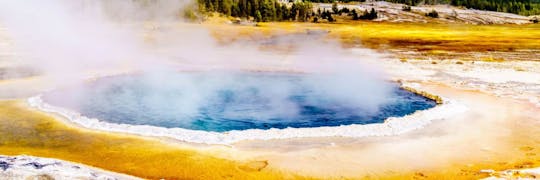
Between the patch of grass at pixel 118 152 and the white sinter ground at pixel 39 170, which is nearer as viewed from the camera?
the white sinter ground at pixel 39 170

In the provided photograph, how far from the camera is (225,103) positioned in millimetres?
13430

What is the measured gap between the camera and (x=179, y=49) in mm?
27625

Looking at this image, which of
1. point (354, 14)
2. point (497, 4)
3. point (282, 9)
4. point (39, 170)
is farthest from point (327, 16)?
point (39, 170)

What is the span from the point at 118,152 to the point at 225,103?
5.00 meters

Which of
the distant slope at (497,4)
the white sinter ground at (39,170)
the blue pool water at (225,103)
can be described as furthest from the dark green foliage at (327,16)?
the white sinter ground at (39,170)

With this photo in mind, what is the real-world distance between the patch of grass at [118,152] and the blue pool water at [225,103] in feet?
5.00

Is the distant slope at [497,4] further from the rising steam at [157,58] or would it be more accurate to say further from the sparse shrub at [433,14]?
the rising steam at [157,58]

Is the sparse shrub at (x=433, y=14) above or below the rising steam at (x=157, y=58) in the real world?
below

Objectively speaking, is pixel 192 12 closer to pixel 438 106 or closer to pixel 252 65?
pixel 252 65

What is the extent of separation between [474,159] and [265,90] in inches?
318

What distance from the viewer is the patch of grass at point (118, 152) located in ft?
25.4

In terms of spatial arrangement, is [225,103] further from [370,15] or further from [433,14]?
[433,14]

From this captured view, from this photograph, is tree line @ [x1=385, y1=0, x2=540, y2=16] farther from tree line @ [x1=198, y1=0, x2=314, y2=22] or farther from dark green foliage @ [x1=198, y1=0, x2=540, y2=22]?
tree line @ [x1=198, y1=0, x2=314, y2=22]

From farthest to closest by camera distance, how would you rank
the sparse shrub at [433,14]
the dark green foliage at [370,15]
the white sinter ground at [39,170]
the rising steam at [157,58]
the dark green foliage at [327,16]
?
the sparse shrub at [433,14]
the dark green foliage at [370,15]
the dark green foliage at [327,16]
the rising steam at [157,58]
the white sinter ground at [39,170]
